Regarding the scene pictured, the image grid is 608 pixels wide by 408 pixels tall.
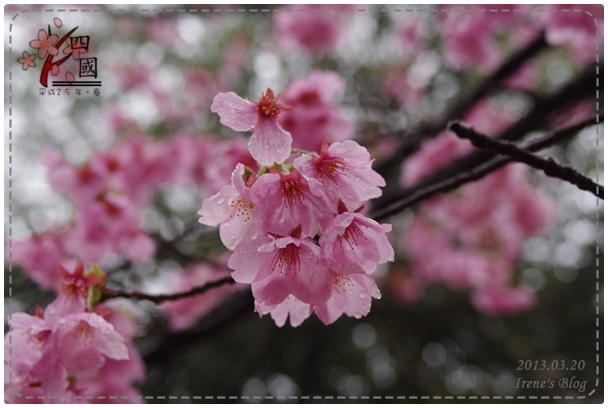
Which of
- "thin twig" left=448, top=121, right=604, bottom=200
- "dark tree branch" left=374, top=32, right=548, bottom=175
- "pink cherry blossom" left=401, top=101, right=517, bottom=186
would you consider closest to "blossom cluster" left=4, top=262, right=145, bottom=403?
"thin twig" left=448, top=121, right=604, bottom=200

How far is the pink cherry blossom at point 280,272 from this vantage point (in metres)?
0.58

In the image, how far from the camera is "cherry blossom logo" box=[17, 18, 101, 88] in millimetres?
1223

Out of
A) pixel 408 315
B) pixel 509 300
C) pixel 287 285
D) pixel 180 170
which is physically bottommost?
pixel 287 285

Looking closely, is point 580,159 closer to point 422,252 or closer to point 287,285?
point 422,252

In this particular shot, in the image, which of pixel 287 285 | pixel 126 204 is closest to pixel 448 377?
pixel 126 204

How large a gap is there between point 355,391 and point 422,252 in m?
1.36

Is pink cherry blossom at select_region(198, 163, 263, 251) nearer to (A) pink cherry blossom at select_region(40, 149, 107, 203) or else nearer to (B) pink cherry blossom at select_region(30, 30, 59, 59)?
(B) pink cherry blossom at select_region(30, 30, 59, 59)

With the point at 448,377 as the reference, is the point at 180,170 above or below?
above

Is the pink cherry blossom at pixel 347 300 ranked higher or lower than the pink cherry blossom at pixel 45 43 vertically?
lower

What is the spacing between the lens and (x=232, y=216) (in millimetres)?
624

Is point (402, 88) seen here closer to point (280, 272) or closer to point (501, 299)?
point (501, 299)

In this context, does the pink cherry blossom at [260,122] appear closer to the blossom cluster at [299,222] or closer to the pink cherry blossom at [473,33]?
the blossom cluster at [299,222]

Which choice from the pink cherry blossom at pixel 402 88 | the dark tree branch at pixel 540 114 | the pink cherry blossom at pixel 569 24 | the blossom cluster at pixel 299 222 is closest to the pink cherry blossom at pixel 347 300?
the blossom cluster at pixel 299 222

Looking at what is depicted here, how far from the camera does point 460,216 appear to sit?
2.54m
